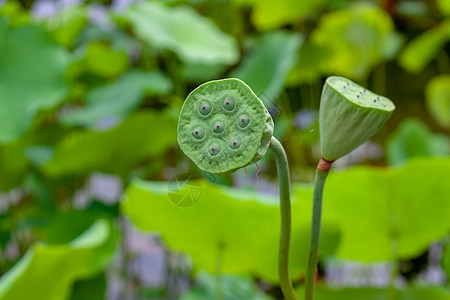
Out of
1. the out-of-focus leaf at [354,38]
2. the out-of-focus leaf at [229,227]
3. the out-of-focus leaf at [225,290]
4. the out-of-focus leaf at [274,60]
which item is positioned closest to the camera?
the out-of-focus leaf at [229,227]

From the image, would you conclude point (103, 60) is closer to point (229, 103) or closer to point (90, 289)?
point (90, 289)

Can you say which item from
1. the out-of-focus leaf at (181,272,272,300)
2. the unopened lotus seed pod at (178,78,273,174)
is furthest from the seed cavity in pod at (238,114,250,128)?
the out-of-focus leaf at (181,272,272,300)

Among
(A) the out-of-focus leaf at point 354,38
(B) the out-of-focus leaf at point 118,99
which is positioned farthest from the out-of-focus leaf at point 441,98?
(B) the out-of-focus leaf at point 118,99

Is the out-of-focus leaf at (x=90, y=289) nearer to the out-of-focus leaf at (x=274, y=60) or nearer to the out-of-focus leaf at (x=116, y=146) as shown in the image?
the out-of-focus leaf at (x=116, y=146)

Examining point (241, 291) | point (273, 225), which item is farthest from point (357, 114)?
point (241, 291)

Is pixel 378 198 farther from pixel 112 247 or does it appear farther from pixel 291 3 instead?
pixel 291 3

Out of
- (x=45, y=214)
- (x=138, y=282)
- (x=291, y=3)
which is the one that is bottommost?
(x=138, y=282)

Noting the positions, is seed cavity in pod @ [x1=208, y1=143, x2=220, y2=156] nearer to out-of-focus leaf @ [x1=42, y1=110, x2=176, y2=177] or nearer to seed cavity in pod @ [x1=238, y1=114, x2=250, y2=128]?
seed cavity in pod @ [x1=238, y1=114, x2=250, y2=128]
